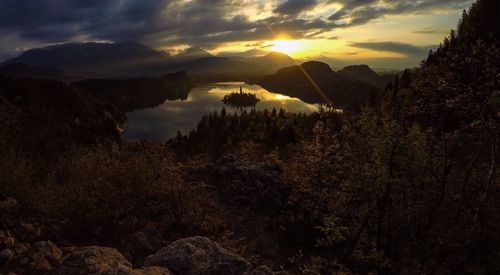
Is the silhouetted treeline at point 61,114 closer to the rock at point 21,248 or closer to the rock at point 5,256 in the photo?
the rock at point 21,248

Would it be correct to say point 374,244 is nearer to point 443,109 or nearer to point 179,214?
point 443,109

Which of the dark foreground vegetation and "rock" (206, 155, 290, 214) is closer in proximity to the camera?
the dark foreground vegetation

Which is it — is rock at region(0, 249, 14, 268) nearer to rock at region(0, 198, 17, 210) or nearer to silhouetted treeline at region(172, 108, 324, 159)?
rock at region(0, 198, 17, 210)

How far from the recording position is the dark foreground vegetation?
12.8 meters

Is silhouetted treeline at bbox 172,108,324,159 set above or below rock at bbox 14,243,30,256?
below

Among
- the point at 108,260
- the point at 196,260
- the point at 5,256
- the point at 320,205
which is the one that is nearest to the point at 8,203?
the point at 5,256

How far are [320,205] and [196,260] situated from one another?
35.3ft

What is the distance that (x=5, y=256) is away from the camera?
12.1 metres

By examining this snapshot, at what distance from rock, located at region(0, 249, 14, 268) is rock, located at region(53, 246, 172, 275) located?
7.44ft

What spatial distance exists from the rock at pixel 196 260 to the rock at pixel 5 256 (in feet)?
14.5

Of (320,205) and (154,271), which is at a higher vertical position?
(154,271)

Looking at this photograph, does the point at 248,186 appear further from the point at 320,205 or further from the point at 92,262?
the point at 92,262

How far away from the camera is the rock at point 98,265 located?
1020 centimetres

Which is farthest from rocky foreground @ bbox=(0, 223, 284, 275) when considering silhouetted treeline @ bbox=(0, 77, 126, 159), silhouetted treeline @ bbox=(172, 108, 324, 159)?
silhouetted treeline @ bbox=(0, 77, 126, 159)
